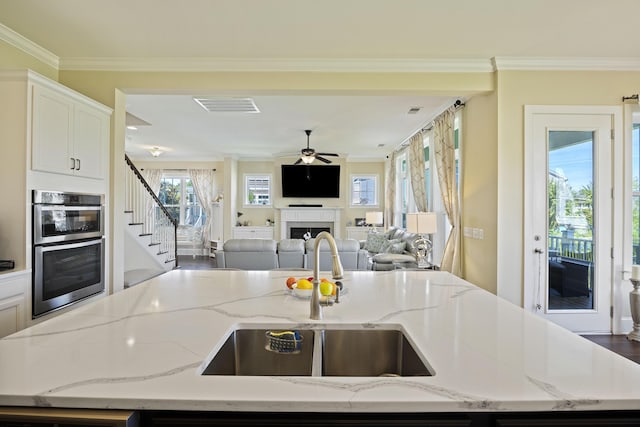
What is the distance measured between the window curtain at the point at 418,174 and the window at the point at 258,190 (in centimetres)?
444

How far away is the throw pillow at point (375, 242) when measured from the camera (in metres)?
6.56

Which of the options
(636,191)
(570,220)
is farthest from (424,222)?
(636,191)

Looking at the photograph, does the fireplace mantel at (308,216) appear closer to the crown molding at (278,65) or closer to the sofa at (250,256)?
the sofa at (250,256)

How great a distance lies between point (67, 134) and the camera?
279 centimetres

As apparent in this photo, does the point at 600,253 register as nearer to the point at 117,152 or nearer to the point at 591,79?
the point at 591,79

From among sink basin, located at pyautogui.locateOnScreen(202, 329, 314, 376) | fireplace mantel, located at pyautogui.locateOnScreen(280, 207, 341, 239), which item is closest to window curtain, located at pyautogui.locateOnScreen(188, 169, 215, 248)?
fireplace mantel, located at pyautogui.locateOnScreen(280, 207, 341, 239)

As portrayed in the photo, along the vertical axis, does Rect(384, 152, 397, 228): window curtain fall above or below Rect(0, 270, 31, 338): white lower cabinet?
above

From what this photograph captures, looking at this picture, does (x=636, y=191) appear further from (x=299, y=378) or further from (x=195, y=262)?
(x=195, y=262)

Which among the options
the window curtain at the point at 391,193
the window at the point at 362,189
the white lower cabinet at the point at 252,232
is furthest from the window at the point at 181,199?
the window curtain at the point at 391,193

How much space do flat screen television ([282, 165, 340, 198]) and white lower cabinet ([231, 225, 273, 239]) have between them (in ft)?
3.65

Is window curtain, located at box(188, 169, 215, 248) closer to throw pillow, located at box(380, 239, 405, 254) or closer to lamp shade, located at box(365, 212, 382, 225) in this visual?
lamp shade, located at box(365, 212, 382, 225)

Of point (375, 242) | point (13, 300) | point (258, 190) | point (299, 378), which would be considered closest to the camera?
point (299, 378)

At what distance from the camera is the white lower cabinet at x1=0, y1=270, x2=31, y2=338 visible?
225cm

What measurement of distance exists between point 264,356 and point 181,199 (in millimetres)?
8700
